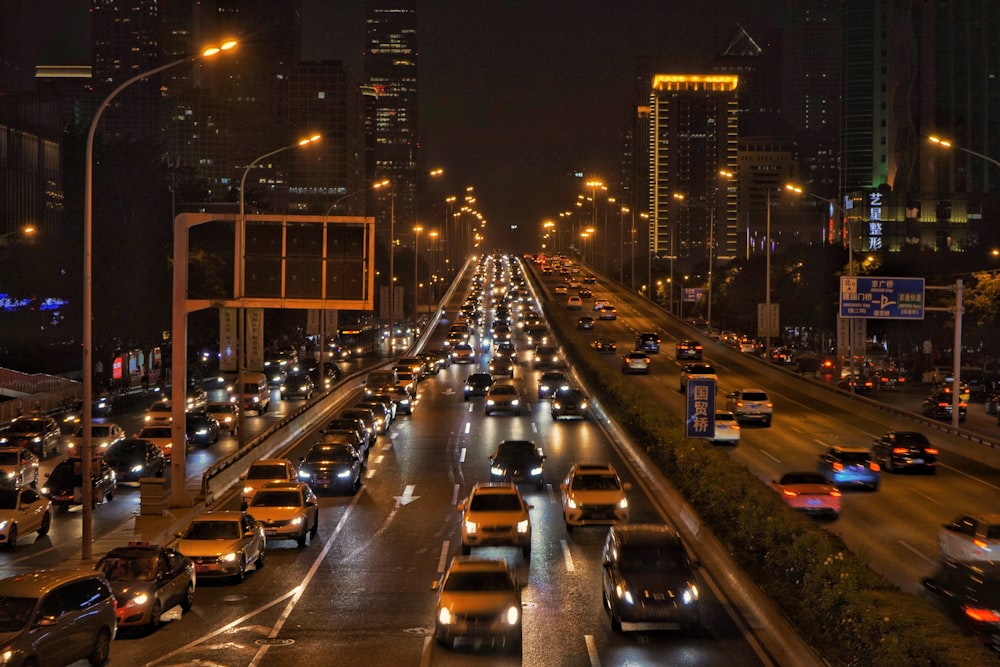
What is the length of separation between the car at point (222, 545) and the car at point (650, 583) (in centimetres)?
733

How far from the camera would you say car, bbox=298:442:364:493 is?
32.3 m

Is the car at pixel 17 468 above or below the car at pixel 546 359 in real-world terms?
below

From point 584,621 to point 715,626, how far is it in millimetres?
2061

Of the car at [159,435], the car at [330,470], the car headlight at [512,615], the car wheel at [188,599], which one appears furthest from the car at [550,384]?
the car headlight at [512,615]

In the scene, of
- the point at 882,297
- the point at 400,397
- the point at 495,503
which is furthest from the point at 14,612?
the point at 882,297

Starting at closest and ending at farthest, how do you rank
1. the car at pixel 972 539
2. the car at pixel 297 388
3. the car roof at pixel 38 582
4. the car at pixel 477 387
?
the car roof at pixel 38 582, the car at pixel 972 539, the car at pixel 477 387, the car at pixel 297 388

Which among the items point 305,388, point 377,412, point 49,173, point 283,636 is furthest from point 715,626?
point 49,173

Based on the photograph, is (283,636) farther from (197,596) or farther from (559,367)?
(559,367)

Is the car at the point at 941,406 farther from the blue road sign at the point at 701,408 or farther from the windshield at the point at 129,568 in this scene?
the windshield at the point at 129,568

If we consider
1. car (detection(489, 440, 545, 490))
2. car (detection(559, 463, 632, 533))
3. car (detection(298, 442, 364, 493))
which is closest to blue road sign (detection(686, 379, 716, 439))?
car (detection(489, 440, 545, 490))

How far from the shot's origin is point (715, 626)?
18016mm

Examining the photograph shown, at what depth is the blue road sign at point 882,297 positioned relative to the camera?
1815 inches

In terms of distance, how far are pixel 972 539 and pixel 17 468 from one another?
86.6ft

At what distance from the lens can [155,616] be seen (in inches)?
722
